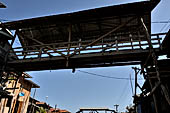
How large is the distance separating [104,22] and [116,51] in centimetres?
338

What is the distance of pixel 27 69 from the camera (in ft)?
31.7

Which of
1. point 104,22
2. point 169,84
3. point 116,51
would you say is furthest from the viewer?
point 104,22

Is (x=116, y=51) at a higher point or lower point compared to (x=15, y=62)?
higher

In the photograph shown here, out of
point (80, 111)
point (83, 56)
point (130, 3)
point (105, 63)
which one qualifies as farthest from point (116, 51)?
point (80, 111)

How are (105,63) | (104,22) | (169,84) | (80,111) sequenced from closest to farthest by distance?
1. (169,84)
2. (105,63)
3. (104,22)
4. (80,111)

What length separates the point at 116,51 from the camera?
7.63m

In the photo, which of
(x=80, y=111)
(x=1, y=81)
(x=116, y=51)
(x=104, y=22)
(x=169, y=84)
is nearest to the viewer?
(x=169, y=84)

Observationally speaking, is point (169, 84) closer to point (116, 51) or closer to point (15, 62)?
point (116, 51)

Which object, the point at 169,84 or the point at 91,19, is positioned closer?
the point at 169,84

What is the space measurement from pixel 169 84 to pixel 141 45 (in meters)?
2.58

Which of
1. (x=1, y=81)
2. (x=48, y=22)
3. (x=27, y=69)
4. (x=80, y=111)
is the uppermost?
(x=48, y=22)

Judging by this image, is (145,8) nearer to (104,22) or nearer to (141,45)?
(141,45)

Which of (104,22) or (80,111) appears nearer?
(104,22)

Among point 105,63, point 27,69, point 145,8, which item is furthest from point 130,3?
point 27,69
